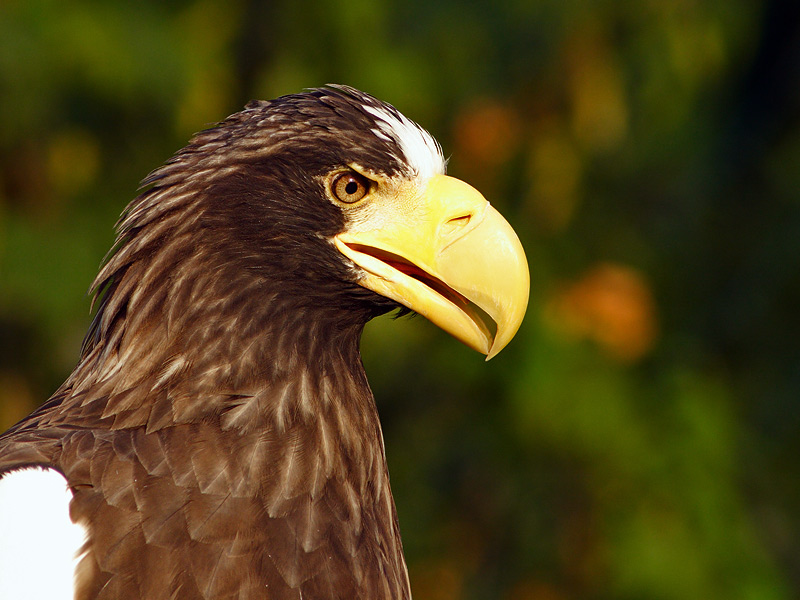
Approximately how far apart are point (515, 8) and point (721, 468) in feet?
8.06

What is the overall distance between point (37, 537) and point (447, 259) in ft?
2.90

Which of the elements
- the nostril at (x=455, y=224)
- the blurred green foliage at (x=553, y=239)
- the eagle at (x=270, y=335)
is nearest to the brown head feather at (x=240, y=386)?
the eagle at (x=270, y=335)

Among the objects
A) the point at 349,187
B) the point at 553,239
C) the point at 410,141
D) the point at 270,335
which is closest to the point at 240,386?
the point at 270,335

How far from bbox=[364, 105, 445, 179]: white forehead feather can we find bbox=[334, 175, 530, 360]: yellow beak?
5 cm

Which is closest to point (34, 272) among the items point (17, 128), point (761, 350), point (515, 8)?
point (17, 128)

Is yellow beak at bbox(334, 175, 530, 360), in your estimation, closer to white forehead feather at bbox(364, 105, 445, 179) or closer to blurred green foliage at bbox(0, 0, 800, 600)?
white forehead feather at bbox(364, 105, 445, 179)

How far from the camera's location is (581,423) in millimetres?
4977

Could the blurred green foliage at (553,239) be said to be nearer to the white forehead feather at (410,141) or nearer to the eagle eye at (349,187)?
the white forehead feather at (410,141)

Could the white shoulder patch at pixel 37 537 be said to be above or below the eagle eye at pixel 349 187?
below

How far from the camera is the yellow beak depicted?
2.01m

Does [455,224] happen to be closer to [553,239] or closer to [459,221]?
[459,221]

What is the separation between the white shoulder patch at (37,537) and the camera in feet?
5.52

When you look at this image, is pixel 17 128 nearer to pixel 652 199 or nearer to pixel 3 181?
pixel 3 181

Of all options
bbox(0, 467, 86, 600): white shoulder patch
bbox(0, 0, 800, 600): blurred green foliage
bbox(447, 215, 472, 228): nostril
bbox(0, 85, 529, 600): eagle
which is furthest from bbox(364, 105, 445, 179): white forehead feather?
bbox(0, 0, 800, 600): blurred green foliage
